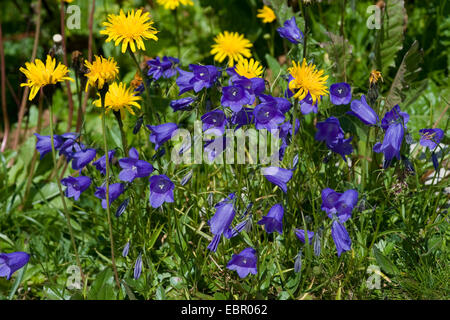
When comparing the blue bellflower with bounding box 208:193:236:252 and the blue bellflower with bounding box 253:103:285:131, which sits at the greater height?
the blue bellflower with bounding box 253:103:285:131

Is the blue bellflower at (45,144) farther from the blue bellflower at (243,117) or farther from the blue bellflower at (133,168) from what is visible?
the blue bellflower at (243,117)

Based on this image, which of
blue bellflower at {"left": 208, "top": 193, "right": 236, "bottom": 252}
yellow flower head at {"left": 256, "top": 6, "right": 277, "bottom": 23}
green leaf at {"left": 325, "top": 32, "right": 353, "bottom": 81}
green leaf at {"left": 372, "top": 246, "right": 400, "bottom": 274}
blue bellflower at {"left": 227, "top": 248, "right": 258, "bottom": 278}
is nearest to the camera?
blue bellflower at {"left": 208, "top": 193, "right": 236, "bottom": 252}

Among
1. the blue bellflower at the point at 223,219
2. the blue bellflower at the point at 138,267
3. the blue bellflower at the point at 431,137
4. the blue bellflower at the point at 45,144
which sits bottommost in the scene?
the blue bellflower at the point at 138,267

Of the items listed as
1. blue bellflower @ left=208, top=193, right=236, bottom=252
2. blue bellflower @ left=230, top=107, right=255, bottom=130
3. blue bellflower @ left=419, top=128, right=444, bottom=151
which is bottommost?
blue bellflower @ left=208, top=193, right=236, bottom=252

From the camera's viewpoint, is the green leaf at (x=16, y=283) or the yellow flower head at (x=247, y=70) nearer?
the yellow flower head at (x=247, y=70)

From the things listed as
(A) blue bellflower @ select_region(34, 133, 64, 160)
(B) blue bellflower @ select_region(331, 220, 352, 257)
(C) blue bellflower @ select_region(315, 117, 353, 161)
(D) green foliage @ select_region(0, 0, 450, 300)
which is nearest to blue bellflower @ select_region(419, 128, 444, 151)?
(D) green foliage @ select_region(0, 0, 450, 300)

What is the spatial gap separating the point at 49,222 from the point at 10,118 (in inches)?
57.9

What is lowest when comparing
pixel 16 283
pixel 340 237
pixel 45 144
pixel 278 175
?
pixel 16 283

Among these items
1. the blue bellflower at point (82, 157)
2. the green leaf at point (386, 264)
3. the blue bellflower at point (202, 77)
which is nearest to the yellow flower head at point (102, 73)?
the blue bellflower at point (202, 77)

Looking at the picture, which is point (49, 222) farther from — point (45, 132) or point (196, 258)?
point (196, 258)

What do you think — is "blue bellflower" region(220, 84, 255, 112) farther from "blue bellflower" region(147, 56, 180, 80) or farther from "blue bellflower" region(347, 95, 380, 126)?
"blue bellflower" region(147, 56, 180, 80)

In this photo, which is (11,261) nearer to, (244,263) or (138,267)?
(138,267)

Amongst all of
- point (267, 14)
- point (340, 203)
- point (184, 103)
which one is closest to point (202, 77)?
point (184, 103)

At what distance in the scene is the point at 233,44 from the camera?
2.97 meters
